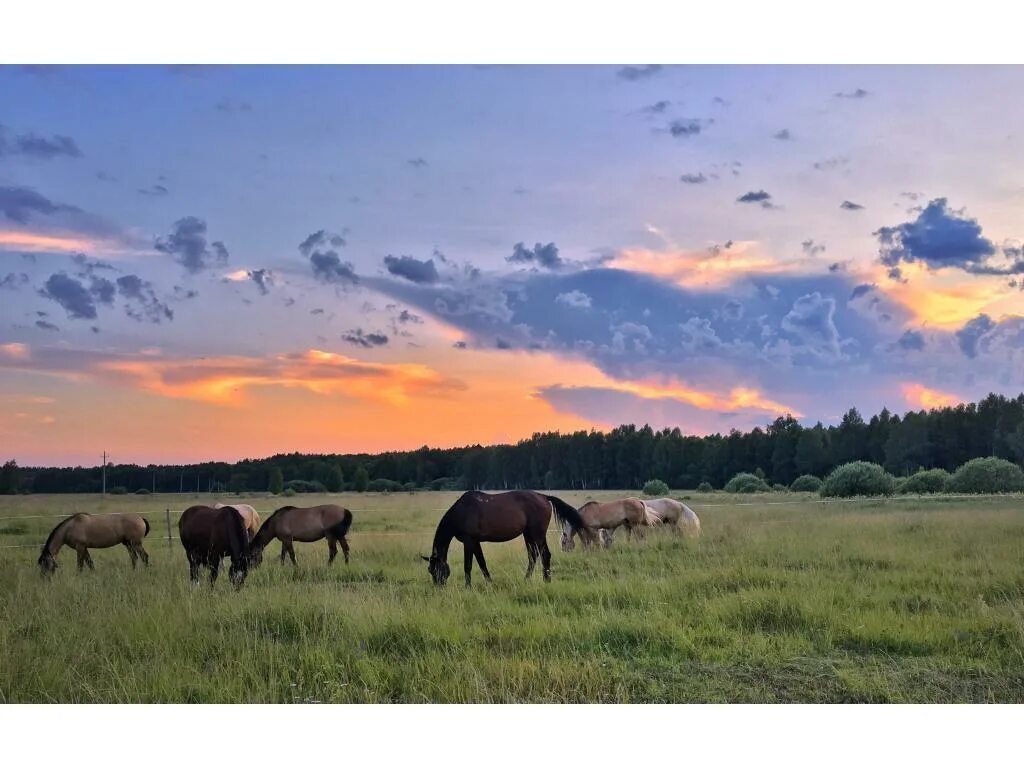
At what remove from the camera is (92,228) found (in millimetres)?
10969

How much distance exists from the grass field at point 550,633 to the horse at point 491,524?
1.61 feet

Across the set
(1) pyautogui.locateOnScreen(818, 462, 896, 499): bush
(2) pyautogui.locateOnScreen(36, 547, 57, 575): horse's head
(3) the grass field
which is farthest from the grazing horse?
(1) pyautogui.locateOnScreen(818, 462, 896, 499): bush

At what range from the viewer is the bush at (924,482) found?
34.1 meters

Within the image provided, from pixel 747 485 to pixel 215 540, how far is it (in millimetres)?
37212

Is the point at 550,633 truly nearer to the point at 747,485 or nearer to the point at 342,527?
the point at 342,527

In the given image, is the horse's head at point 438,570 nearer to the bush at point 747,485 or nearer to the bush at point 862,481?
the bush at point 862,481

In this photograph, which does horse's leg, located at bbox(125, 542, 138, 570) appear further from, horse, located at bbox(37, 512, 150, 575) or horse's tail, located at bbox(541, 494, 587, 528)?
horse's tail, located at bbox(541, 494, 587, 528)

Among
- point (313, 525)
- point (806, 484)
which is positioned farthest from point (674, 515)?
point (806, 484)

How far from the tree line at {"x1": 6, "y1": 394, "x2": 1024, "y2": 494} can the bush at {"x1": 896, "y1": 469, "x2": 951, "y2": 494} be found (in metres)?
1.14

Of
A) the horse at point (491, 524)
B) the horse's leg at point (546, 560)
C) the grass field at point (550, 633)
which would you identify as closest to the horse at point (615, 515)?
the grass field at point (550, 633)

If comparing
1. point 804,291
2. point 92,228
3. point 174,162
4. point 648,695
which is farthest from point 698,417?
point 92,228

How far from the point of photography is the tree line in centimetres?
1681

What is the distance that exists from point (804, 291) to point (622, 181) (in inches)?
122

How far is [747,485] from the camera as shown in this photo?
144ft
